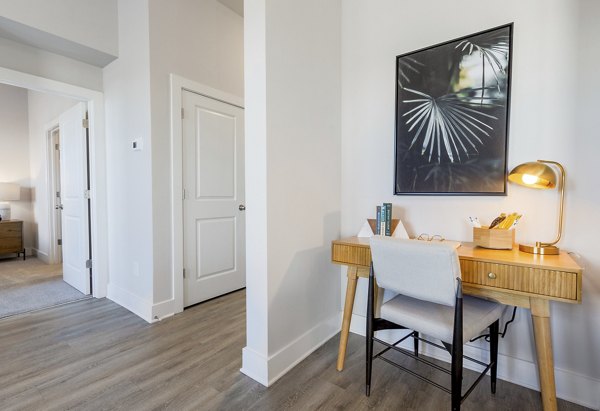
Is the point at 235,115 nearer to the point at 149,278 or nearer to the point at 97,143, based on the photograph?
the point at 97,143

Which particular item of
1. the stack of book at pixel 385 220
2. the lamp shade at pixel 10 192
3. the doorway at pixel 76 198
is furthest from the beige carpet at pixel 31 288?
the stack of book at pixel 385 220

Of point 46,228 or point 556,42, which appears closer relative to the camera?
point 556,42

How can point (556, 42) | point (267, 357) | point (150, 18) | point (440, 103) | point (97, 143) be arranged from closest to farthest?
point (556, 42) < point (267, 357) < point (440, 103) < point (150, 18) < point (97, 143)

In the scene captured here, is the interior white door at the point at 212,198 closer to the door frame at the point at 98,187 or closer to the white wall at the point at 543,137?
the door frame at the point at 98,187

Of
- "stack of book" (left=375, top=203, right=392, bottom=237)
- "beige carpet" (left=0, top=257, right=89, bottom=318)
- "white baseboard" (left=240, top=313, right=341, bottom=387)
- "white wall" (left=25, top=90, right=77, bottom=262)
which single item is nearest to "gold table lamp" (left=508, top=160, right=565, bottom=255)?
"stack of book" (left=375, top=203, right=392, bottom=237)

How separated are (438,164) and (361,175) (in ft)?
1.71

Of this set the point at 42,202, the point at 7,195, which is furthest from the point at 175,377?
the point at 7,195

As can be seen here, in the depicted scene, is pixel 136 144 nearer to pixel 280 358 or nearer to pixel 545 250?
pixel 280 358

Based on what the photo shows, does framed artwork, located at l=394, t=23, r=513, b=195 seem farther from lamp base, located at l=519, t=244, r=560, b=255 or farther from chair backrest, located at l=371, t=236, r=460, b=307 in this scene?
chair backrest, located at l=371, t=236, r=460, b=307

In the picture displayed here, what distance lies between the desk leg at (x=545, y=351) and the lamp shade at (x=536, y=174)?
562mm

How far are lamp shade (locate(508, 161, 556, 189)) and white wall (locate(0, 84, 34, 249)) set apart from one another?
20.8 ft

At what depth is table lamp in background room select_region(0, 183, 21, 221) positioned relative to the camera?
438cm

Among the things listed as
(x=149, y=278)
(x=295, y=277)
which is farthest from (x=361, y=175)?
(x=149, y=278)

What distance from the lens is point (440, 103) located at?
1.78 m
